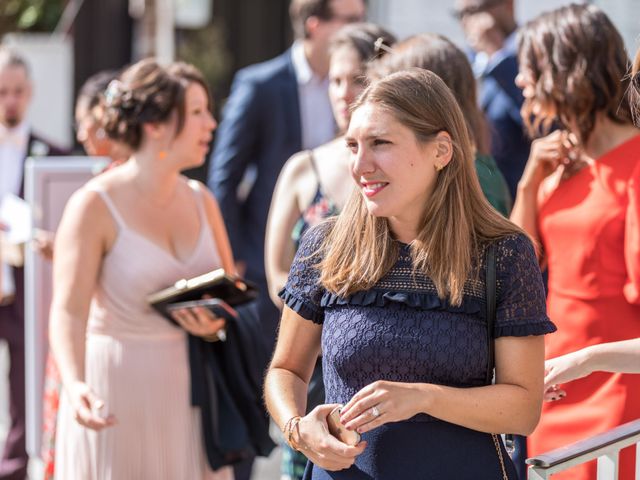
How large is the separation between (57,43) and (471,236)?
1076 centimetres

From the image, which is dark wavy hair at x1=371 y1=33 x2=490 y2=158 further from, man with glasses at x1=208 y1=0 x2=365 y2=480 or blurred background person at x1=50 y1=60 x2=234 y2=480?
man with glasses at x1=208 y1=0 x2=365 y2=480

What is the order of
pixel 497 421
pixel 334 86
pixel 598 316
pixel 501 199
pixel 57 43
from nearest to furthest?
pixel 497 421
pixel 598 316
pixel 501 199
pixel 334 86
pixel 57 43

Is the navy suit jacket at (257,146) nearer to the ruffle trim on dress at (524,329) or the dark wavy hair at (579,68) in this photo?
the dark wavy hair at (579,68)

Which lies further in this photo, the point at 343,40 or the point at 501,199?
the point at 343,40

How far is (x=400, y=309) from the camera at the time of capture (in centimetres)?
242

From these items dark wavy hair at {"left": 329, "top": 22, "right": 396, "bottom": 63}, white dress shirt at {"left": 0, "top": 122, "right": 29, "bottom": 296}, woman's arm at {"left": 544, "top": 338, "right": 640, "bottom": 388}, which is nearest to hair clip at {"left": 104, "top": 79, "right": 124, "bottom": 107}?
dark wavy hair at {"left": 329, "top": 22, "right": 396, "bottom": 63}

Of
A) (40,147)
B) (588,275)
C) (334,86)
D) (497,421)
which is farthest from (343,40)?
(40,147)

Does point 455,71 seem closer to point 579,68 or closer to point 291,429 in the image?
point 579,68

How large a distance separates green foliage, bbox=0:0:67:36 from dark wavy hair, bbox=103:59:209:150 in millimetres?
12262

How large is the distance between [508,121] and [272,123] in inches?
51.9

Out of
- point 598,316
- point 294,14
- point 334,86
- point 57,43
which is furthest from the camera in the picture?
point 57,43

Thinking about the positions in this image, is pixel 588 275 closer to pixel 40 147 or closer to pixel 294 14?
pixel 294 14

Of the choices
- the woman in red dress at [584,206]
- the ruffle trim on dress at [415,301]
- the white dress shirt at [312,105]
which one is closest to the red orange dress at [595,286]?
the woman in red dress at [584,206]

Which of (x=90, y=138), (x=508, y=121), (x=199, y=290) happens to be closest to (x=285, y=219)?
(x=199, y=290)
